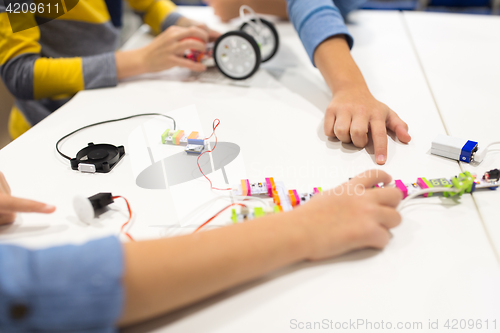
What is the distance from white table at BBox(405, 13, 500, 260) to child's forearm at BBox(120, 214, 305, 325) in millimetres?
287

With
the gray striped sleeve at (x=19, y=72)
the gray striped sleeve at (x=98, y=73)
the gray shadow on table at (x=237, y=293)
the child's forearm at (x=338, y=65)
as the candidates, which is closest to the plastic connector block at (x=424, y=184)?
the gray shadow on table at (x=237, y=293)

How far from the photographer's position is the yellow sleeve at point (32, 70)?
0.88 meters

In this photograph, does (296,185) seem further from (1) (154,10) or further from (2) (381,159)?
(1) (154,10)

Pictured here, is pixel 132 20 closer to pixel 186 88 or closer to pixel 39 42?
pixel 39 42

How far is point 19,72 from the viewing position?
88 cm

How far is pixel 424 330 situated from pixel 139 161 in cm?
50

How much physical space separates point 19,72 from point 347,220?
85 centimetres

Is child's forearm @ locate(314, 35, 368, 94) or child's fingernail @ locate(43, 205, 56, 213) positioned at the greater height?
child's forearm @ locate(314, 35, 368, 94)

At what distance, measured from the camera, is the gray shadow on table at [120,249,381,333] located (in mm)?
388

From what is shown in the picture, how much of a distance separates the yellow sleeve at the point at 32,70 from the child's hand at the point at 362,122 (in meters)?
0.63

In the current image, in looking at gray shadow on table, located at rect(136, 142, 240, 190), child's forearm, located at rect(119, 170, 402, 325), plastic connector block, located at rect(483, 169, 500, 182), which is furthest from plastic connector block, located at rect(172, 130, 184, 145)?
plastic connector block, located at rect(483, 169, 500, 182)

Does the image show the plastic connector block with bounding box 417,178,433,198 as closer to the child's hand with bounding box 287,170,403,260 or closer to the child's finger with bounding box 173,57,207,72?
the child's hand with bounding box 287,170,403,260

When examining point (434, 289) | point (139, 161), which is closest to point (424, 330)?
point (434, 289)

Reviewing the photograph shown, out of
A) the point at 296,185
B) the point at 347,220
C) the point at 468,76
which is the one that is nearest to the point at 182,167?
the point at 296,185
